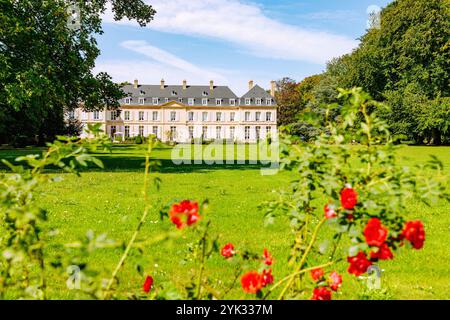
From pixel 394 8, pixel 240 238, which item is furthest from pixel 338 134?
pixel 394 8

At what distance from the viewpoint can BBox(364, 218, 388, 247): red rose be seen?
2.02 metres

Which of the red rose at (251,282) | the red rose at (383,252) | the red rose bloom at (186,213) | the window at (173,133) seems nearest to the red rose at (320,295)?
the red rose at (251,282)

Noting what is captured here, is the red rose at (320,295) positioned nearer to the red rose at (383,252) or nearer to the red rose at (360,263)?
the red rose at (360,263)

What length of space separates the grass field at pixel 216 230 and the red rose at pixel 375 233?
10.6 inches

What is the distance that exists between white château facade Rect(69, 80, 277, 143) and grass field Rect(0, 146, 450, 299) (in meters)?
61.3

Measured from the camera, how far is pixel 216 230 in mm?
6496

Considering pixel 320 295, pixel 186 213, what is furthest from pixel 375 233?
pixel 186 213

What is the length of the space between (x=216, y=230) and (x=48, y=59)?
1357cm

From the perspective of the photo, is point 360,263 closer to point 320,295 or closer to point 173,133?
point 320,295

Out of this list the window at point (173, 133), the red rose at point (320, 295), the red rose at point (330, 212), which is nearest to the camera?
the red rose at point (330, 212)

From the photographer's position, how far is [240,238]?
6141 millimetres

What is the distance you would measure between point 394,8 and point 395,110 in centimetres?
1071

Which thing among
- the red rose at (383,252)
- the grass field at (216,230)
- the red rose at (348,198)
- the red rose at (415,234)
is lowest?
the grass field at (216,230)

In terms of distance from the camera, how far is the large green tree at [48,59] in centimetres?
1541
